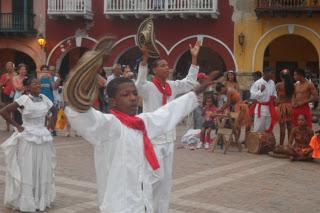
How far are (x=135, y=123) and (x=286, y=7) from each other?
17.8m

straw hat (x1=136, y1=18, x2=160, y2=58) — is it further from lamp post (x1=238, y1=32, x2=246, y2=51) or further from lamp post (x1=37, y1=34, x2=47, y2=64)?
lamp post (x1=37, y1=34, x2=47, y2=64)

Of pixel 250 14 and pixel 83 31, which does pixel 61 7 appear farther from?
pixel 250 14

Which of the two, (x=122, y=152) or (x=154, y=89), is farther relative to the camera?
(x=154, y=89)

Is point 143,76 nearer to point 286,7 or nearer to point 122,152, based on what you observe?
point 122,152

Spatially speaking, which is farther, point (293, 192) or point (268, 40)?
point (268, 40)

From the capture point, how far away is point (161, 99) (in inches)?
229

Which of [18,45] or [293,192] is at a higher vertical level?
[18,45]

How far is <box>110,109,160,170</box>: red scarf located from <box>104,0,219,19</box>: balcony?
726 inches

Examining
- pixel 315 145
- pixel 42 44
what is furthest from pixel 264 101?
pixel 42 44

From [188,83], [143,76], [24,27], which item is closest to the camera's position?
[143,76]

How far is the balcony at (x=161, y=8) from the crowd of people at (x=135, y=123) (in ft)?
31.2

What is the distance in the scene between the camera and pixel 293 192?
7.82 metres

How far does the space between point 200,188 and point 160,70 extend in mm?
2666

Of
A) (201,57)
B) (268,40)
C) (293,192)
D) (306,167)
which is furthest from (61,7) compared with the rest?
(293,192)
